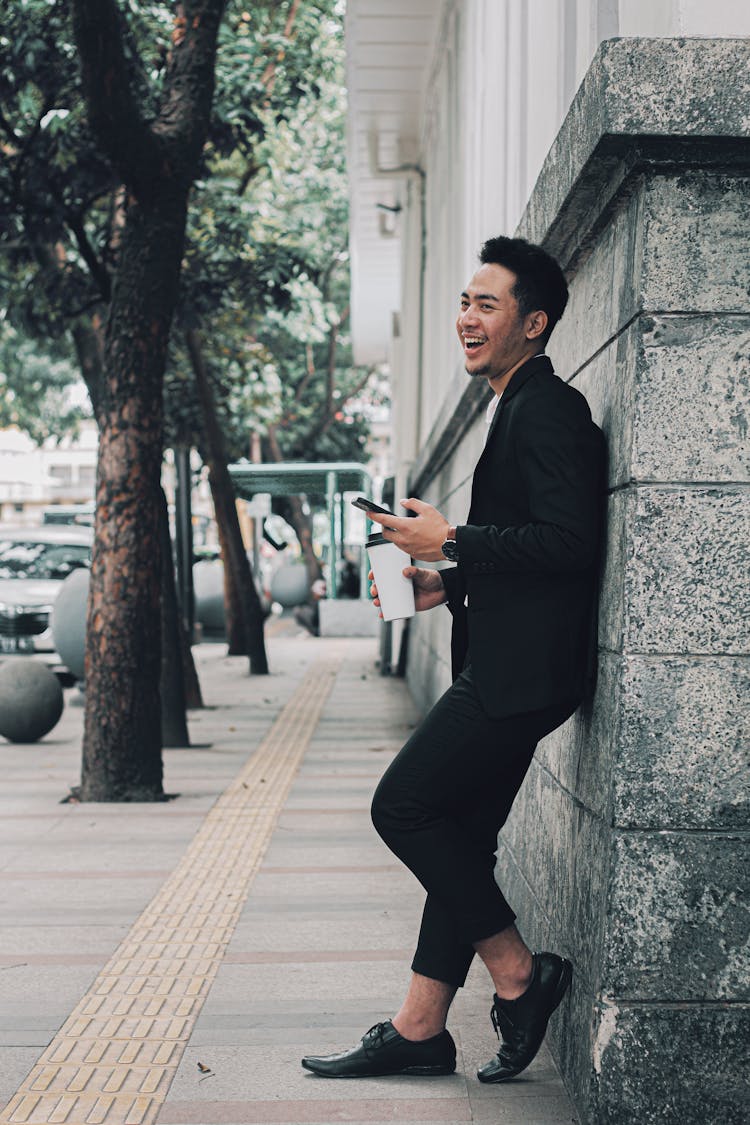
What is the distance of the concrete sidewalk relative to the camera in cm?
357

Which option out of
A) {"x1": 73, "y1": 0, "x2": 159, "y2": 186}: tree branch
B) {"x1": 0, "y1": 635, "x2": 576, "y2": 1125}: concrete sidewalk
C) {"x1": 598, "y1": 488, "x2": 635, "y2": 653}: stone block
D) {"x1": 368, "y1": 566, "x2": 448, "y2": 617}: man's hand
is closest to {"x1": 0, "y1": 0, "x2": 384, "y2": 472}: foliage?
{"x1": 73, "y1": 0, "x2": 159, "y2": 186}: tree branch

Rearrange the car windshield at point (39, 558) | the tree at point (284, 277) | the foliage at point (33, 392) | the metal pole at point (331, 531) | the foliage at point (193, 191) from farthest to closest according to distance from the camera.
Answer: the foliage at point (33, 392)
the metal pole at point (331, 531)
the car windshield at point (39, 558)
the tree at point (284, 277)
the foliage at point (193, 191)

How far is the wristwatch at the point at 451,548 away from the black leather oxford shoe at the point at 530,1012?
96cm

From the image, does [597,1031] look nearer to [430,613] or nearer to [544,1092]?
[544,1092]

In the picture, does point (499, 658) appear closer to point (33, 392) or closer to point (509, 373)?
point (509, 373)

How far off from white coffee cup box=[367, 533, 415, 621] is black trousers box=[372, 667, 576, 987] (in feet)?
0.74

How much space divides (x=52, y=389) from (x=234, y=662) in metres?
17.3

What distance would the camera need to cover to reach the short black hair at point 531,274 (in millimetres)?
3510

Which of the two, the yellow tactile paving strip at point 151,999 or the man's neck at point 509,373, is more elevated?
the man's neck at point 509,373

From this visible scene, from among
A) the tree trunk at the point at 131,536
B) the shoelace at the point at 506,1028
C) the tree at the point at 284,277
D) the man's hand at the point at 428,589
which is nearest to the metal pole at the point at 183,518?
the tree at the point at 284,277

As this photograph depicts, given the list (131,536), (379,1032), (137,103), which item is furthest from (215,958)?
(137,103)

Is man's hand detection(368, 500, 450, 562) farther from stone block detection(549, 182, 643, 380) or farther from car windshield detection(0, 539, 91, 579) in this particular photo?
car windshield detection(0, 539, 91, 579)

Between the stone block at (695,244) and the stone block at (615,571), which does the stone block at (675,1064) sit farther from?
the stone block at (695,244)

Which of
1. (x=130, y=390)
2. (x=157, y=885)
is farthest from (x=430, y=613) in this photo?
→ (x=157, y=885)
